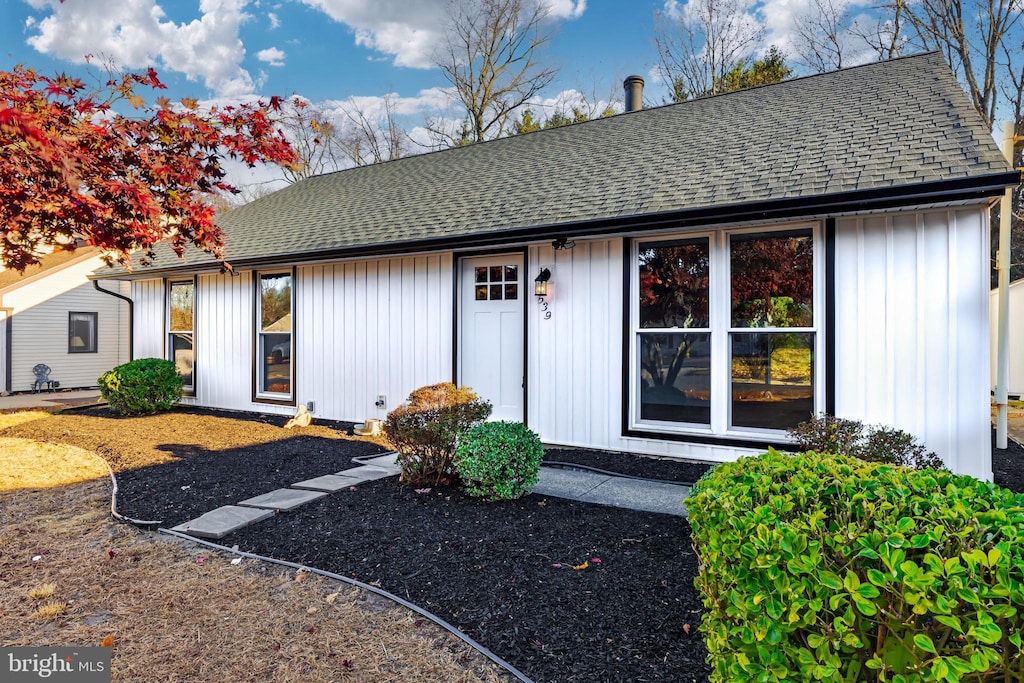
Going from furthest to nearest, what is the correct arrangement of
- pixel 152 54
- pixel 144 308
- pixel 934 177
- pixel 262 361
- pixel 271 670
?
pixel 144 308
pixel 262 361
pixel 152 54
pixel 934 177
pixel 271 670

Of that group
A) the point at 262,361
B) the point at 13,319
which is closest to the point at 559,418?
the point at 262,361

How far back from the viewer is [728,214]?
5379 millimetres

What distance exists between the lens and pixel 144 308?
11.1 m

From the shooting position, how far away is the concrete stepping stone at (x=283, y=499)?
4.43 m

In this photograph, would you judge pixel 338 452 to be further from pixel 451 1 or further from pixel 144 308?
pixel 451 1

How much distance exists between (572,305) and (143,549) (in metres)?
4.65

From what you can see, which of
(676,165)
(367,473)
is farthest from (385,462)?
(676,165)

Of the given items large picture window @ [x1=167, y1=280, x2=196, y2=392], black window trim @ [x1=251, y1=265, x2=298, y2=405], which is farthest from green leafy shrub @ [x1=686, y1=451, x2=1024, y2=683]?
large picture window @ [x1=167, y1=280, x2=196, y2=392]

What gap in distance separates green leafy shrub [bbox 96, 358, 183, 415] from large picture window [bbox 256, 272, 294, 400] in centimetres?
154

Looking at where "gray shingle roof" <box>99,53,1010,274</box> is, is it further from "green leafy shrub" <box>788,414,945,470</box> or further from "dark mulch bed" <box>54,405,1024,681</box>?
"dark mulch bed" <box>54,405,1024,681</box>

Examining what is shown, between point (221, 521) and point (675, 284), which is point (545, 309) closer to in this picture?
point (675, 284)

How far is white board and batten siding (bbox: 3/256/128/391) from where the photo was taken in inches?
553

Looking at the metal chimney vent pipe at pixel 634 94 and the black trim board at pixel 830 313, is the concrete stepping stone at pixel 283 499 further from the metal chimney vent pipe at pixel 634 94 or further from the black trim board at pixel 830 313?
the metal chimney vent pipe at pixel 634 94

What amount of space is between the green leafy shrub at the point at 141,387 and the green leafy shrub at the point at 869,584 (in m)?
Result: 9.90
